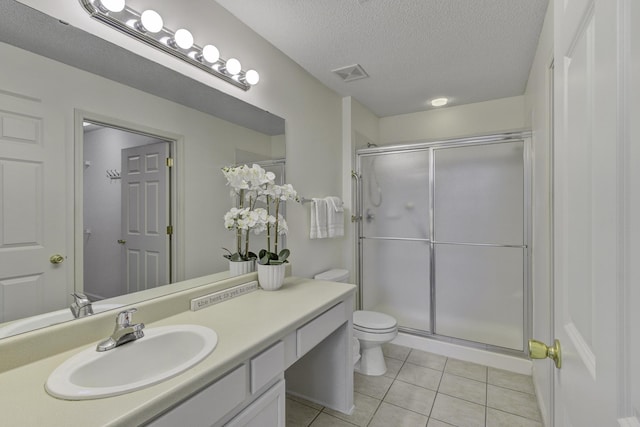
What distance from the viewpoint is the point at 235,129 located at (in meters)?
1.74

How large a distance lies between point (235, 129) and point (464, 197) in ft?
6.62

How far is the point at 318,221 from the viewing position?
7.66 ft

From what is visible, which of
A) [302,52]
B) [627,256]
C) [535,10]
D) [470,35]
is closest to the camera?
[627,256]

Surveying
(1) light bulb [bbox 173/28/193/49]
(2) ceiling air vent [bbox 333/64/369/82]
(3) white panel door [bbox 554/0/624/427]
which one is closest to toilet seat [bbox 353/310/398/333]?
(3) white panel door [bbox 554/0/624/427]

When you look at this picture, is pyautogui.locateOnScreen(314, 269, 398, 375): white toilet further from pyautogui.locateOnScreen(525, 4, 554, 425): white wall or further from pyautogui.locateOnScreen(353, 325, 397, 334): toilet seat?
pyautogui.locateOnScreen(525, 4, 554, 425): white wall

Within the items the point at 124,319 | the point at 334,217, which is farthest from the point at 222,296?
the point at 334,217

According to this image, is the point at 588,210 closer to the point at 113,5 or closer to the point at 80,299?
the point at 80,299

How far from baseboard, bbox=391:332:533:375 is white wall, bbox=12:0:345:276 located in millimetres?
969

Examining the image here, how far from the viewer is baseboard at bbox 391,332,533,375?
2344 millimetres

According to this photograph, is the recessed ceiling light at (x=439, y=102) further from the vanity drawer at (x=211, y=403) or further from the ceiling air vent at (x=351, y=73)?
the vanity drawer at (x=211, y=403)

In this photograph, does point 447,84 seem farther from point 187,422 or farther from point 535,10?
point 187,422

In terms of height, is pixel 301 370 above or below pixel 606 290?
below

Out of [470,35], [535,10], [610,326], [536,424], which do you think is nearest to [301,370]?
[536,424]

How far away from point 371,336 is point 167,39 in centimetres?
220
